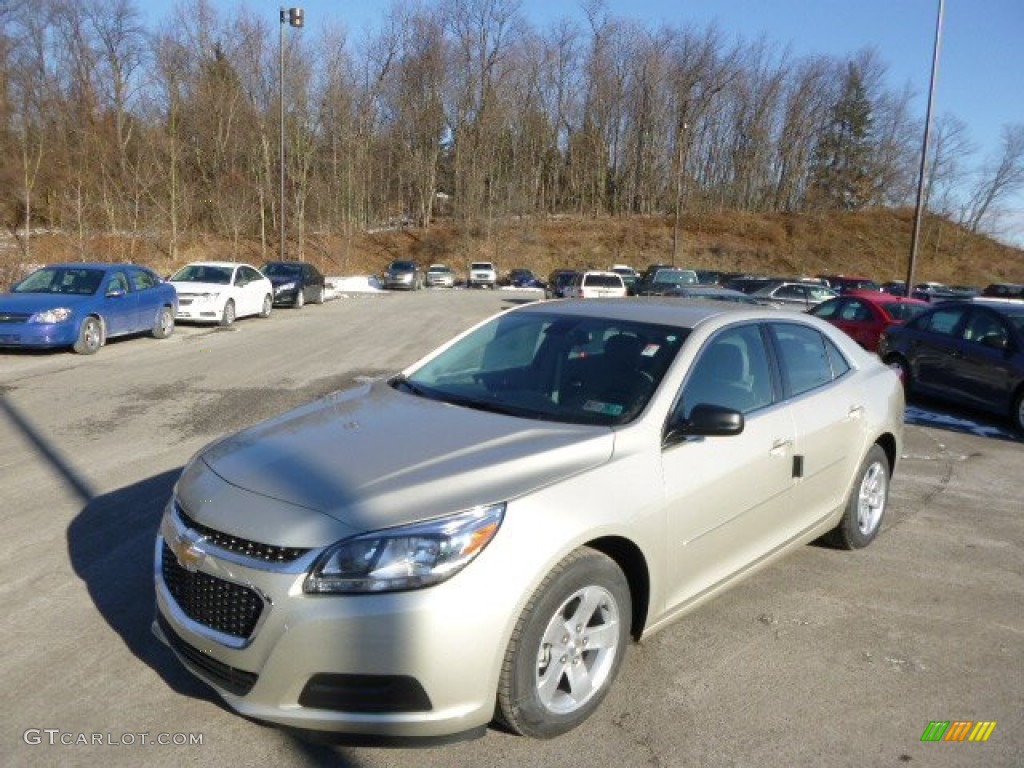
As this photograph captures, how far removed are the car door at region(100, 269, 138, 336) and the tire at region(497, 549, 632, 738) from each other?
12926 millimetres

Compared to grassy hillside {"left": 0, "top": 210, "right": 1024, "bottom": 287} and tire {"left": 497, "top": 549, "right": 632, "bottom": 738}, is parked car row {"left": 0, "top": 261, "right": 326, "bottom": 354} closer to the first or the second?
tire {"left": 497, "top": 549, "right": 632, "bottom": 738}

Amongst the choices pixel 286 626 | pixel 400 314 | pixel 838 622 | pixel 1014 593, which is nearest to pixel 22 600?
pixel 286 626

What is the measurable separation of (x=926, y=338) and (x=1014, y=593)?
23.6 ft

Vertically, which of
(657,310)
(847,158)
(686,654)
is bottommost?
(686,654)

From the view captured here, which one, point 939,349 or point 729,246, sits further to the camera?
point 729,246

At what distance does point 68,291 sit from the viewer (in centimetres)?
1360

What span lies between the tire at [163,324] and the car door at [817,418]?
13.9 m

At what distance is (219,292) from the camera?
19.2 m

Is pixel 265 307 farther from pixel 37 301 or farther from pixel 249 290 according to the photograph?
pixel 37 301

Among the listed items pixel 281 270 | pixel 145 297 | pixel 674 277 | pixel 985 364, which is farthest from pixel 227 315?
pixel 674 277

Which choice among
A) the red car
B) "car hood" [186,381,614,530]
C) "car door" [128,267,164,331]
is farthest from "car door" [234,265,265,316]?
"car hood" [186,381,614,530]

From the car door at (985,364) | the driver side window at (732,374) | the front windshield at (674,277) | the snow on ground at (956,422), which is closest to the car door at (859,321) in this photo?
the snow on ground at (956,422)

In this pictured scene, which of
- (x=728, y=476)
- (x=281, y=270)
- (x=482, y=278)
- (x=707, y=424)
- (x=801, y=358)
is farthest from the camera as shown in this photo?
(x=482, y=278)

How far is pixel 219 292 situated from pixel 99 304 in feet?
18.4
